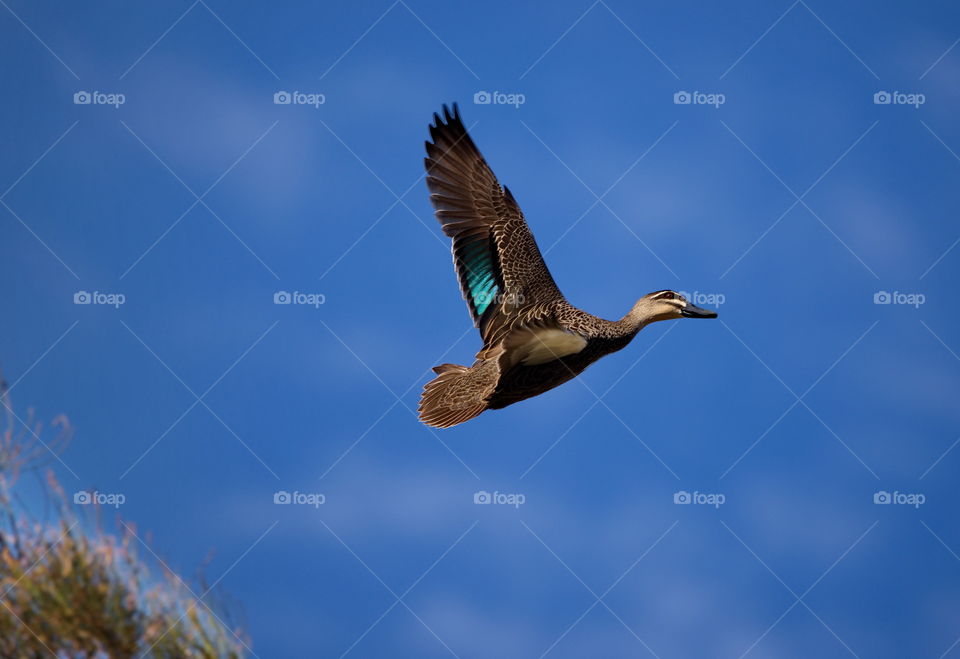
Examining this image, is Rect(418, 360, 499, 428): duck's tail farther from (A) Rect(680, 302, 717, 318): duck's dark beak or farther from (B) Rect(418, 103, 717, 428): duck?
(A) Rect(680, 302, 717, 318): duck's dark beak

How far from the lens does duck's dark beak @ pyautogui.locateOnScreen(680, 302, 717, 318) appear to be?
10516 millimetres

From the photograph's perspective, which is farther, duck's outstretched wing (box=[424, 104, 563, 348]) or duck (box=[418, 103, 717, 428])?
duck's outstretched wing (box=[424, 104, 563, 348])

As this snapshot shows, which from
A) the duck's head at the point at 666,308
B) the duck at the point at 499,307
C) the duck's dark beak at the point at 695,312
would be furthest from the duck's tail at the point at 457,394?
the duck's dark beak at the point at 695,312

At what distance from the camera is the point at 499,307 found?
11.0 m

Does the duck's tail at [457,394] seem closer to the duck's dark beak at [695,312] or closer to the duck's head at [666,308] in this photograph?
the duck's head at [666,308]

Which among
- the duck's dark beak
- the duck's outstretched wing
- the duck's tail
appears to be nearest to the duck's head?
the duck's dark beak

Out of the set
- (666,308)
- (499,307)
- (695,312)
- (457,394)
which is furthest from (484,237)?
(695,312)

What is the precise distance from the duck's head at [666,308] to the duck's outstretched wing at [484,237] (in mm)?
876

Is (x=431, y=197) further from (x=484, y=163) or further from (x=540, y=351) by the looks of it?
(x=540, y=351)

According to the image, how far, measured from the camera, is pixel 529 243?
11.5 meters

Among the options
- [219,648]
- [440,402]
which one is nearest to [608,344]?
[440,402]

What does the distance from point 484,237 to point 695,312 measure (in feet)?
7.43

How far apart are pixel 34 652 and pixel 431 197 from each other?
19.4ft

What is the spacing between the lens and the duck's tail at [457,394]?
10.1 metres
